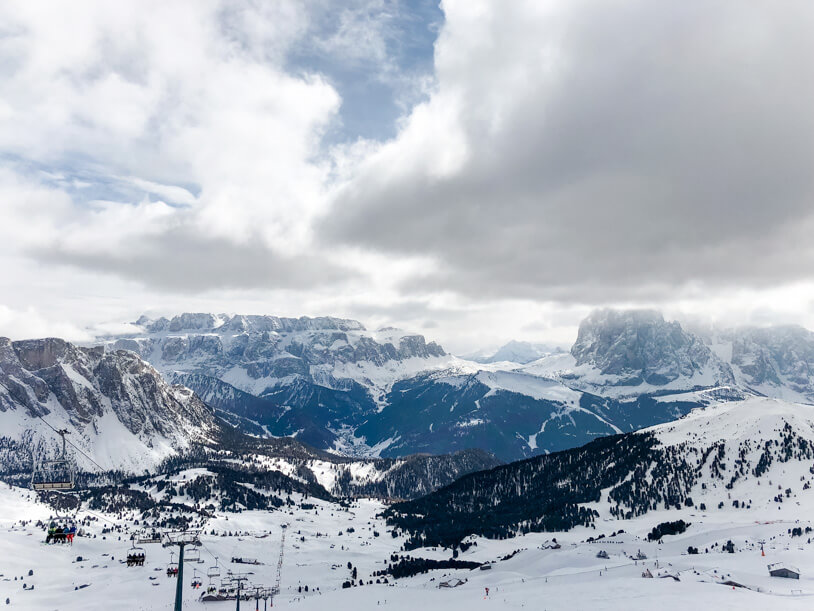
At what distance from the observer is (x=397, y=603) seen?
197375 millimetres

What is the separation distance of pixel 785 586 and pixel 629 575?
43518mm

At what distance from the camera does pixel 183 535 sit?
139m

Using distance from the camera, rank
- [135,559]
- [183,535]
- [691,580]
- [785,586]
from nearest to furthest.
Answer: [183,535]
[785,586]
[691,580]
[135,559]

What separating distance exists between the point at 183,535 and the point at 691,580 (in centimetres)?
12074

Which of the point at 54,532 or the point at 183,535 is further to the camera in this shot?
the point at 54,532

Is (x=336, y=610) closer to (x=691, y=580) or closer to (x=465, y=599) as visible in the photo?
(x=465, y=599)

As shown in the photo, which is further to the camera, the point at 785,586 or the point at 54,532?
the point at 54,532

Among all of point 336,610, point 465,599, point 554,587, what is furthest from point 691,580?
point 336,610

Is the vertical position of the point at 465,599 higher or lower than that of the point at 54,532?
lower

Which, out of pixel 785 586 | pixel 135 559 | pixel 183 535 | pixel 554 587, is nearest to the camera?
pixel 183 535

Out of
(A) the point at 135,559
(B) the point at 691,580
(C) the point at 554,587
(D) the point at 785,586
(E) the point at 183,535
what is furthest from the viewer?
(A) the point at 135,559

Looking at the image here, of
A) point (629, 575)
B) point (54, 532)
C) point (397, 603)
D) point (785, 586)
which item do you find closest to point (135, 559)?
point (54, 532)

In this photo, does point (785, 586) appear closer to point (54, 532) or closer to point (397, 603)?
point (397, 603)

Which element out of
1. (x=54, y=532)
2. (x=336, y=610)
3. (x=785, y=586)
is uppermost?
(x=54, y=532)
